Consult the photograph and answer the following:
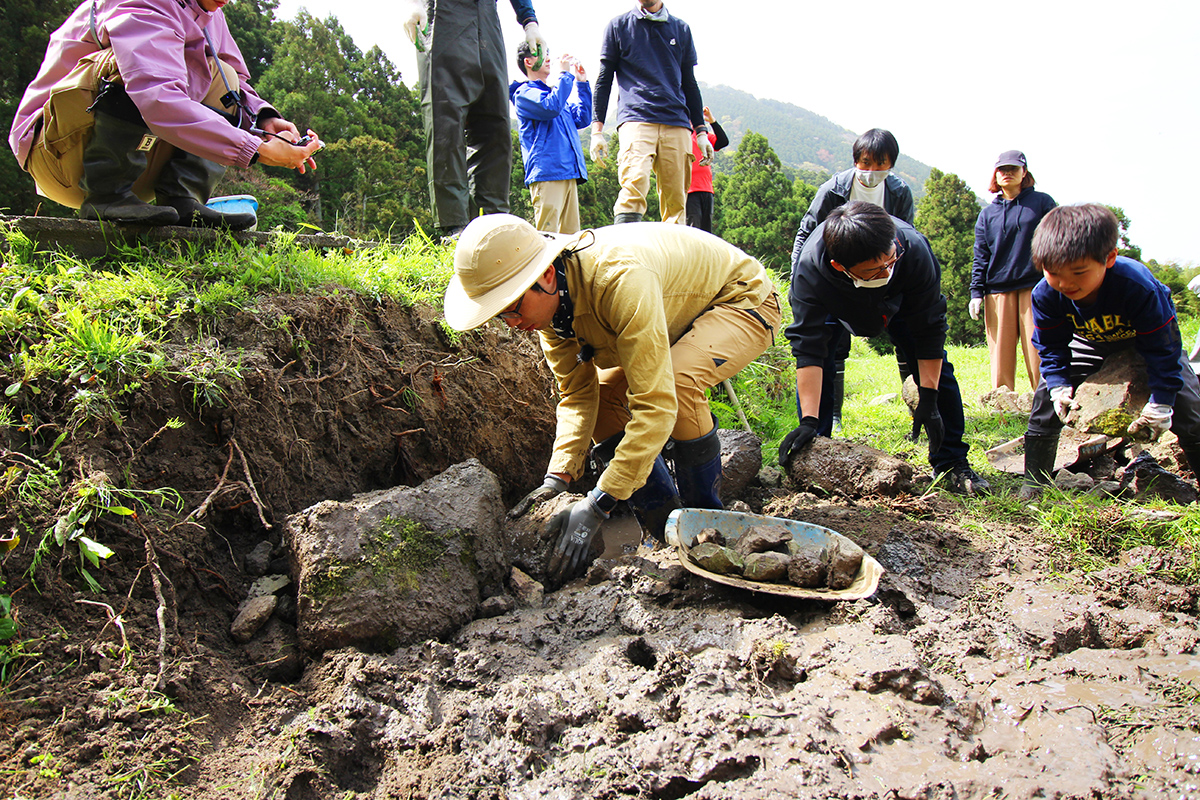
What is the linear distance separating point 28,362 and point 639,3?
449 centimetres

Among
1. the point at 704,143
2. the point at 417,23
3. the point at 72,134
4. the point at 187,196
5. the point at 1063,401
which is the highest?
the point at 417,23

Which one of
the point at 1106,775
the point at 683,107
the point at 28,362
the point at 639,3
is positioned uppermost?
the point at 639,3

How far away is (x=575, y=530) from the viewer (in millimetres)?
2404

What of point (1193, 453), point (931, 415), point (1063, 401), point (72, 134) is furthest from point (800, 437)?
point (72, 134)

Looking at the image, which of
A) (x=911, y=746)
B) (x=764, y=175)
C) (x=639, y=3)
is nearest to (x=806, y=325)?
(x=911, y=746)

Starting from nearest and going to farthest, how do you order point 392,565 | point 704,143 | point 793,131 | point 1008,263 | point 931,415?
point 392,565 < point 931,415 < point 1008,263 < point 704,143 < point 793,131

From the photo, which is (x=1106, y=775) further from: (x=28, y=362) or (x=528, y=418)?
(x=28, y=362)

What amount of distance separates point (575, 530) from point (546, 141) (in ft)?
11.4

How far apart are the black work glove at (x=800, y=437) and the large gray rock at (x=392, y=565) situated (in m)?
1.66

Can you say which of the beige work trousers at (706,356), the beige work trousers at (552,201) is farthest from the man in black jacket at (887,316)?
the beige work trousers at (552,201)

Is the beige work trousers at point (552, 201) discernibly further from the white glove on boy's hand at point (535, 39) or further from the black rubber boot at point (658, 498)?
the black rubber boot at point (658, 498)

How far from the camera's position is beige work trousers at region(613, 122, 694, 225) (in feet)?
16.0

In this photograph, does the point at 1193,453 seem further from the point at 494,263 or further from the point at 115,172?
the point at 115,172

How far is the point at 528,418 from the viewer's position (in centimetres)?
351
